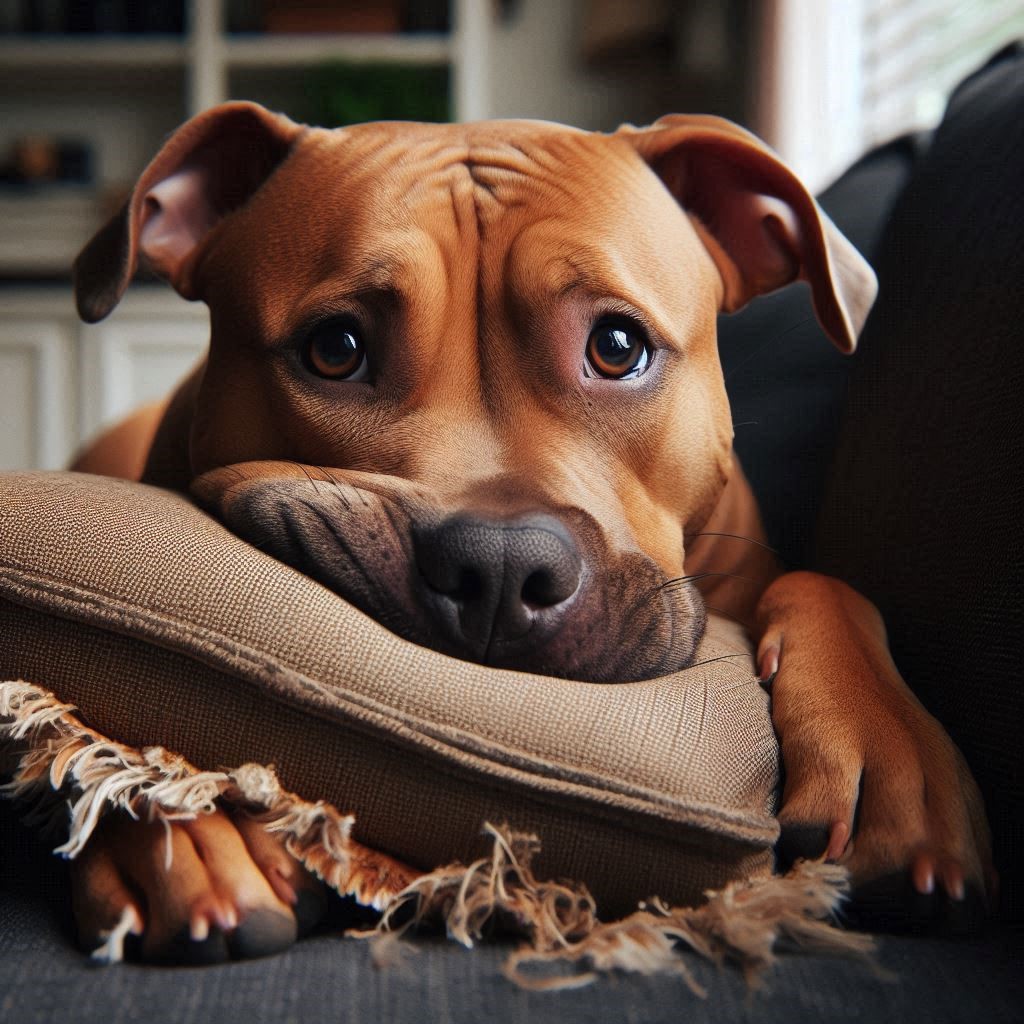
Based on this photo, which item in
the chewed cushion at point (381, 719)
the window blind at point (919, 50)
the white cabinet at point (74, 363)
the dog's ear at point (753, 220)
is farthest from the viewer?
the white cabinet at point (74, 363)

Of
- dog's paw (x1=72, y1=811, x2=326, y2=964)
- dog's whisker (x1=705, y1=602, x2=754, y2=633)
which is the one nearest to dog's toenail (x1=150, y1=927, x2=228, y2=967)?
dog's paw (x1=72, y1=811, x2=326, y2=964)

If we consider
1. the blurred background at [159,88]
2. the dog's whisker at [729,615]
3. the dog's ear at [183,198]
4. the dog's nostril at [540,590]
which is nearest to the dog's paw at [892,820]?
the dog's nostril at [540,590]

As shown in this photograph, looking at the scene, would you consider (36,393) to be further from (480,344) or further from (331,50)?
(480,344)

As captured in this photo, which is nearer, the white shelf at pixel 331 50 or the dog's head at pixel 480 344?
the dog's head at pixel 480 344

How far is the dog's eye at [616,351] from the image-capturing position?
110 centimetres

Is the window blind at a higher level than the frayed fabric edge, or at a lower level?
higher

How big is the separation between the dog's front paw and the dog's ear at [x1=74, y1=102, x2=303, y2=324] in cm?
86

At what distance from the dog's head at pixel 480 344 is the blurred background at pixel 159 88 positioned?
2826mm

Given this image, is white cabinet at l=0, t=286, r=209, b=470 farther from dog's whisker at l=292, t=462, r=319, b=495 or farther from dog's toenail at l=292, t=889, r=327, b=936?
dog's toenail at l=292, t=889, r=327, b=936

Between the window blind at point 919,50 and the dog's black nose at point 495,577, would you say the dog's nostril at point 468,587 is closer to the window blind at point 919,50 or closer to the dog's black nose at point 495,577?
the dog's black nose at point 495,577

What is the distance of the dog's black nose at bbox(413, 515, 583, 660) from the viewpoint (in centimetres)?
84

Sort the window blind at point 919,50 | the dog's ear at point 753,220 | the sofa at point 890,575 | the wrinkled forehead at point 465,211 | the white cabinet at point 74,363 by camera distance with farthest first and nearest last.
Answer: the white cabinet at point 74,363
the window blind at point 919,50
the dog's ear at point 753,220
the wrinkled forehead at point 465,211
the sofa at point 890,575

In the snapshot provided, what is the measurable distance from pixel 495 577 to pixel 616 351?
37cm

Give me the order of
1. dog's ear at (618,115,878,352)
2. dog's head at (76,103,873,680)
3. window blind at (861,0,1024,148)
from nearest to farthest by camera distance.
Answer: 1. dog's head at (76,103,873,680)
2. dog's ear at (618,115,878,352)
3. window blind at (861,0,1024,148)
